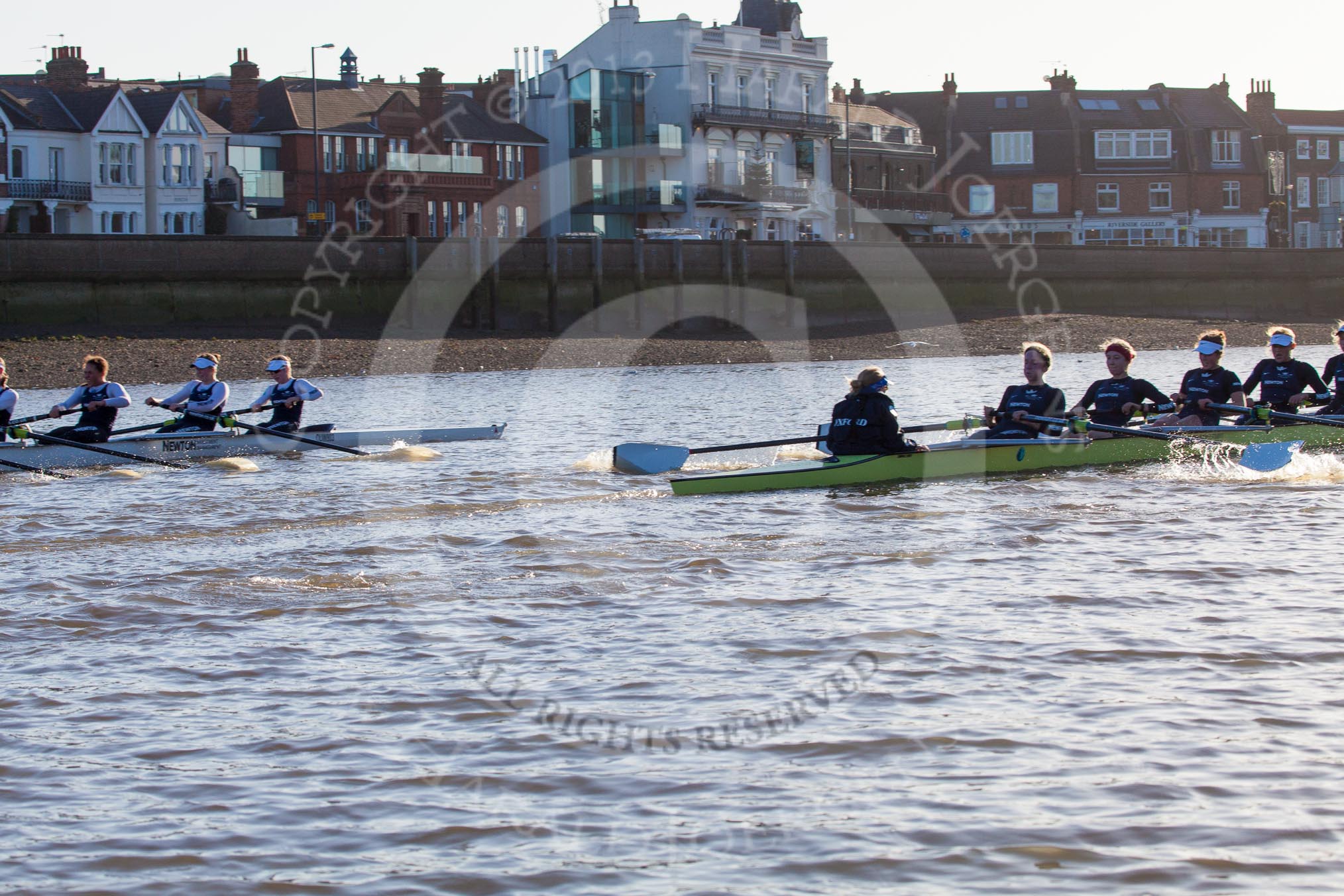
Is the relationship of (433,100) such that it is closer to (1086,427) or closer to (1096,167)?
(1096,167)

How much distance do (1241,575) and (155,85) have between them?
60308 millimetres

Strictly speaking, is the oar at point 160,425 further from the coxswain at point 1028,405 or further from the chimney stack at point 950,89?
the chimney stack at point 950,89

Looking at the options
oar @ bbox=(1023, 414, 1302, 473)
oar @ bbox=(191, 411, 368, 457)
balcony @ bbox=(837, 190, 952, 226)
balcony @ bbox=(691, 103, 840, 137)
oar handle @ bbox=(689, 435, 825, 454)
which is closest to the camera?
oar handle @ bbox=(689, 435, 825, 454)

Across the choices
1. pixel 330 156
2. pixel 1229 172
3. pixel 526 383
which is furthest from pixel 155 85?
pixel 1229 172

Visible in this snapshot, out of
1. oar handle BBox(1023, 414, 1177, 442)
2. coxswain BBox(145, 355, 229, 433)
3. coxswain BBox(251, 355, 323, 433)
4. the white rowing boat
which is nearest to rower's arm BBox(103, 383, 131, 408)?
the white rowing boat

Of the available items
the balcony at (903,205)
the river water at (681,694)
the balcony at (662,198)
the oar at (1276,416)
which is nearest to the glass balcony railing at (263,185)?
the balcony at (662,198)

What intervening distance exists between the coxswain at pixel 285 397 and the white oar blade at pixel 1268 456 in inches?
435

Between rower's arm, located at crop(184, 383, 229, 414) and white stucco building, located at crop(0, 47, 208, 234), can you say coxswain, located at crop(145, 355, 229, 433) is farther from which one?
white stucco building, located at crop(0, 47, 208, 234)

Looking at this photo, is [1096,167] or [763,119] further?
[1096,167]

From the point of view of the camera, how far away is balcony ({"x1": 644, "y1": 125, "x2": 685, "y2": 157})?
61.7 m

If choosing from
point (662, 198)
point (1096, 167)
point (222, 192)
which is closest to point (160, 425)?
point (222, 192)

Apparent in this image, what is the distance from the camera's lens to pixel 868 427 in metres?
15.0

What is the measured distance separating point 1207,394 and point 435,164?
4423cm

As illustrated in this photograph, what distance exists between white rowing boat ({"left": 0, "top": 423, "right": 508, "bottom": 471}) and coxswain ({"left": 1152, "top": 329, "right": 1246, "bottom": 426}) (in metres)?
8.87
